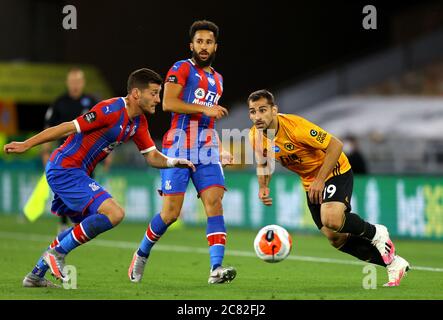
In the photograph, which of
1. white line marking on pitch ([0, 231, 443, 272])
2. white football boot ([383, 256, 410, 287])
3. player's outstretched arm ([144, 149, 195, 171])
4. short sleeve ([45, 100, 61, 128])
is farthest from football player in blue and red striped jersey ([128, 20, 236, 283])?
short sleeve ([45, 100, 61, 128])

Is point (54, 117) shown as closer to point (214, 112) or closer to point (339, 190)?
point (214, 112)

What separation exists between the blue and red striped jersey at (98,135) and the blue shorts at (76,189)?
0.07 m

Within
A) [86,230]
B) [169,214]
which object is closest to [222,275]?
[169,214]

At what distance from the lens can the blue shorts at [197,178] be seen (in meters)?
9.75

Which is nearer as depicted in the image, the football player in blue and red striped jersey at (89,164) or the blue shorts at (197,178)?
the football player in blue and red striped jersey at (89,164)

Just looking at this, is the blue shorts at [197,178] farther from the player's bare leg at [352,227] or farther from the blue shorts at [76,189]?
the player's bare leg at [352,227]

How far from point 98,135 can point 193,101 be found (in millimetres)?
1062

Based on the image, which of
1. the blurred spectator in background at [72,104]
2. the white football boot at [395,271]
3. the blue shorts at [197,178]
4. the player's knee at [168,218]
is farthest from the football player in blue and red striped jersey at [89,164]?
the blurred spectator in background at [72,104]

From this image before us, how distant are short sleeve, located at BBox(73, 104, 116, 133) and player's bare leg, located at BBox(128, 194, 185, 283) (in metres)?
1.13

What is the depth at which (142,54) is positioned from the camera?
Answer: 27.9 meters

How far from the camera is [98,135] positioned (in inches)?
361

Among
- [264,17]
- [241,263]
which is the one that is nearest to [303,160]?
[241,263]

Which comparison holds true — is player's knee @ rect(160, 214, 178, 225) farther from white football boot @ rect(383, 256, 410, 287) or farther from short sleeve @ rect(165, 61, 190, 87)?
white football boot @ rect(383, 256, 410, 287)

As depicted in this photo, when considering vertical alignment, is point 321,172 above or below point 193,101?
below
